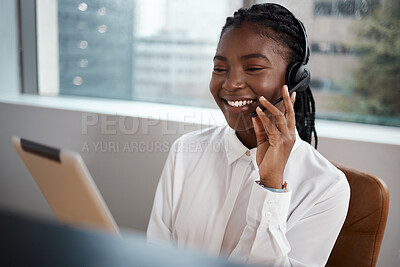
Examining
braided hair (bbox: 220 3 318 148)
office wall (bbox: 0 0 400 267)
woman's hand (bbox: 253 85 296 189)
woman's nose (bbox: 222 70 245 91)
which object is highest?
braided hair (bbox: 220 3 318 148)

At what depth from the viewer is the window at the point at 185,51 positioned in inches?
66.4

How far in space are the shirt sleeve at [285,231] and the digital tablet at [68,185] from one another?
43 cm

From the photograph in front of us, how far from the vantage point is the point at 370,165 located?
149 cm

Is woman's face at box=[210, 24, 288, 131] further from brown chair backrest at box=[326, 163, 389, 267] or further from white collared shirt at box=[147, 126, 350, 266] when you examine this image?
brown chair backrest at box=[326, 163, 389, 267]

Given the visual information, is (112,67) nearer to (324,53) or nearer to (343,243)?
(324,53)

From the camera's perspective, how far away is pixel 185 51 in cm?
206

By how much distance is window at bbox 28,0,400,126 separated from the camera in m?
1.69

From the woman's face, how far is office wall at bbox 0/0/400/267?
517mm

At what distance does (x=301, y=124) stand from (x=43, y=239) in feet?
3.77

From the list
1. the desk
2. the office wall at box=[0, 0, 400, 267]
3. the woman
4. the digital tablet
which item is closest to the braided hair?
the woman

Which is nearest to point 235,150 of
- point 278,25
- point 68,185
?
point 278,25

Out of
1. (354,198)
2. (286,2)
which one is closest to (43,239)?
(354,198)

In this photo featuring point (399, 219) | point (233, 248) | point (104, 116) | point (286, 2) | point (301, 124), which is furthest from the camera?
point (104, 116)

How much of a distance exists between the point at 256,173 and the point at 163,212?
0.31m
